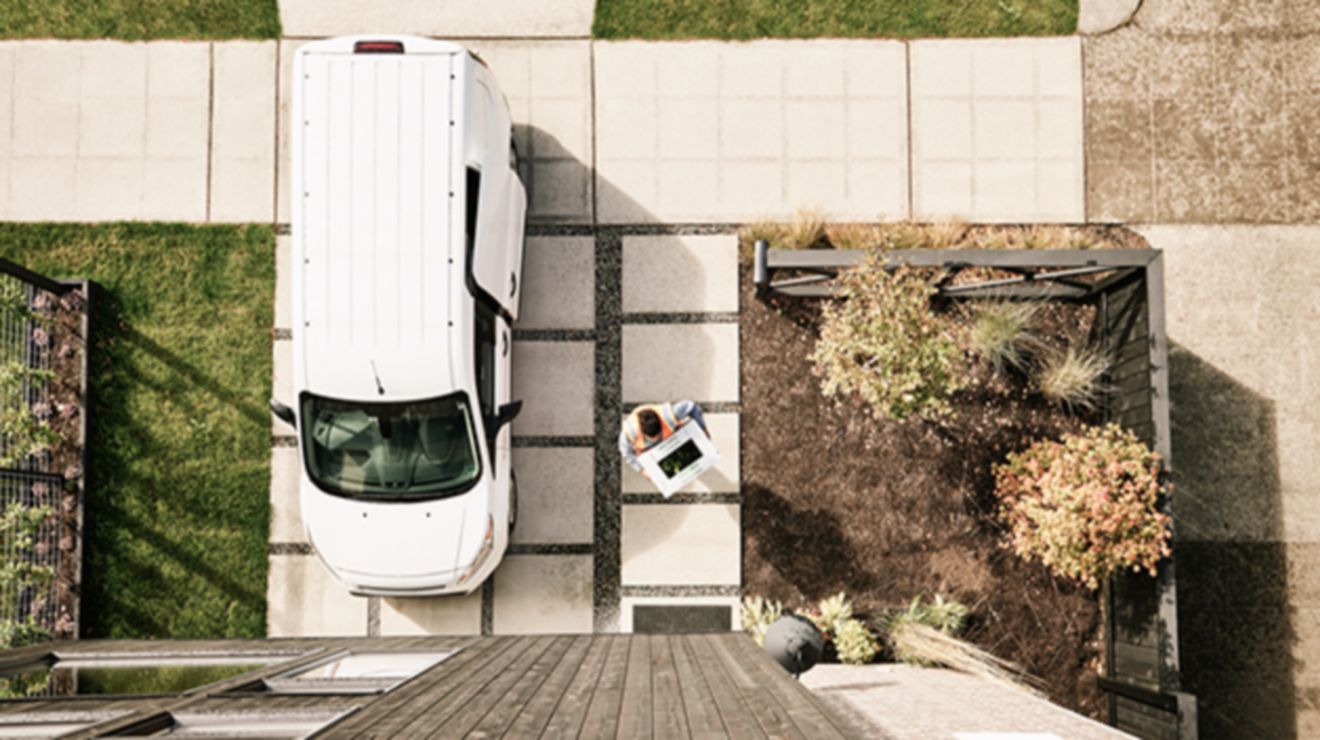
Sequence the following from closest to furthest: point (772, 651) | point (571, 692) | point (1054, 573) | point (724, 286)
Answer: point (571, 692) → point (772, 651) → point (1054, 573) → point (724, 286)

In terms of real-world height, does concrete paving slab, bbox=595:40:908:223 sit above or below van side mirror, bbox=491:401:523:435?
above

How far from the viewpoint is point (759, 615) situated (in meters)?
7.20

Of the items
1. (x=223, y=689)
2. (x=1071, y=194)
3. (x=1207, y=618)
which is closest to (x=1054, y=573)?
(x=1207, y=618)

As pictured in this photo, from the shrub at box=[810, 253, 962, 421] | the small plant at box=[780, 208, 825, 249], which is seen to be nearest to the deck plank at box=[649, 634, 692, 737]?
the shrub at box=[810, 253, 962, 421]

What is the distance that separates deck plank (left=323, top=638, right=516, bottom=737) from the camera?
4.03 m

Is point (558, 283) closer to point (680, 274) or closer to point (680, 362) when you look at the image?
point (680, 274)

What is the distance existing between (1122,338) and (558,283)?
4.72m

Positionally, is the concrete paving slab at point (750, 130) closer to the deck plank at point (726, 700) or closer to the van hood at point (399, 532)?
the van hood at point (399, 532)

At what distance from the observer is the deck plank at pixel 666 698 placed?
4.07 m

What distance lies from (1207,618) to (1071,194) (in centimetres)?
383

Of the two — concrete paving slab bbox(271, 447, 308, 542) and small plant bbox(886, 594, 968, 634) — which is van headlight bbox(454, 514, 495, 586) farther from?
small plant bbox(886, 594, 968, 634)

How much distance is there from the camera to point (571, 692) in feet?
15.3

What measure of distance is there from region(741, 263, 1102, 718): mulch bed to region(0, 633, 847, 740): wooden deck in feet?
5.28

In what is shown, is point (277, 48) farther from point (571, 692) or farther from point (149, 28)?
point (571, 692)
